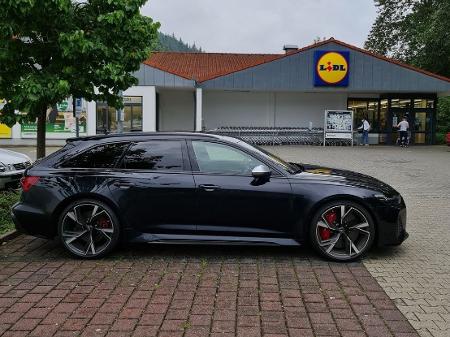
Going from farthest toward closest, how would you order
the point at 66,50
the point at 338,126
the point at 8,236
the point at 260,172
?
the point at 338,126, the point at 66,50, the point at 8,236, the point at 260,172

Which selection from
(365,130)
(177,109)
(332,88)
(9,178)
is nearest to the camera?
(9,178)

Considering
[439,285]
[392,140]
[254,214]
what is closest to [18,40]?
[254,214]

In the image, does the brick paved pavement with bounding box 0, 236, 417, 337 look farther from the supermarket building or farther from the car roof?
the supermarket building

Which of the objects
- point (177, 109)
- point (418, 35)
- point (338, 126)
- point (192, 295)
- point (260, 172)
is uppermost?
point (418, 35)

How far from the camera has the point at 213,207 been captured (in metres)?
5.80

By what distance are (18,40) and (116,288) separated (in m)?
5.21

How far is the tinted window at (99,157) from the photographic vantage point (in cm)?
610

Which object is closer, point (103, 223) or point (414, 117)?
point (103, 223)

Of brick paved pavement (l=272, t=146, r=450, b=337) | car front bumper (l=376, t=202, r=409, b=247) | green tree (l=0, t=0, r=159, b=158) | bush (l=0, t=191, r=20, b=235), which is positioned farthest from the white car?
brick paved pavement (l=272, t=146, r=450, b=337)

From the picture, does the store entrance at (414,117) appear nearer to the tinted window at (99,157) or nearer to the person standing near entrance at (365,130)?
the person standing near entrance at (365,130)

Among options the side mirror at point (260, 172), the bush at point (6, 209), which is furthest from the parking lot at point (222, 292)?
the side mirror at point (260, 172)

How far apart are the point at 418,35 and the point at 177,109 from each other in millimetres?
18264

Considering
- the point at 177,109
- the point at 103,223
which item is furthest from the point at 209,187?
the point at 177,109

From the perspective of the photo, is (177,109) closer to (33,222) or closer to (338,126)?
(338,126)
